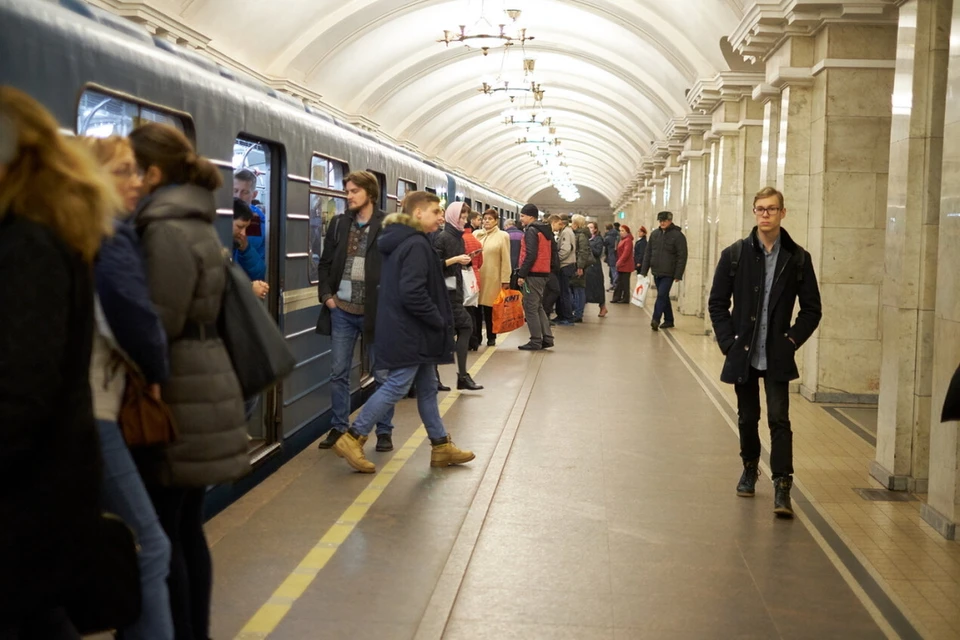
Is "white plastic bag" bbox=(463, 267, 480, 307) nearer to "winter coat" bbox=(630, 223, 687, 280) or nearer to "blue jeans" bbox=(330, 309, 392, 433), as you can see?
"blue jeans" bbox=(330, 309, 392, 433)

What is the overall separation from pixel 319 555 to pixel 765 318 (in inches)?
116

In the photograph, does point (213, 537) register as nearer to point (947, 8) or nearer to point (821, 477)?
point (821, 477)

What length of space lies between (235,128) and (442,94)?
27122 mm

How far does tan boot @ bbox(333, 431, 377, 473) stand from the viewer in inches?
290

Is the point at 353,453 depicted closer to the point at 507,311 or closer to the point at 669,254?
the point at 507,311

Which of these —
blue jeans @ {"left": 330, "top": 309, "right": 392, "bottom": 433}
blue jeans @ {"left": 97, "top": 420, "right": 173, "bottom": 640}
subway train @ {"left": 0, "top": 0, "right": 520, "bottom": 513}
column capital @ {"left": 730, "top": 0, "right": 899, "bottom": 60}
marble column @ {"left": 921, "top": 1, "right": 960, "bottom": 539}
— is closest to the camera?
blue jeans @ {"left": 97, "top": 420, "right": 173, "bottom": 640}

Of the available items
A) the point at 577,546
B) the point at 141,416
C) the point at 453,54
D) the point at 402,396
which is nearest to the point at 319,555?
the point at 577,546

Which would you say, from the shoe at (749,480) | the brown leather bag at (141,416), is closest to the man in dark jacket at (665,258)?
the shoe at (749,480)

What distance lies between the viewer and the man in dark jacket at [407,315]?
7102 mm

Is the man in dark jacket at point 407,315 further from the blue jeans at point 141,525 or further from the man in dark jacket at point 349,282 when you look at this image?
the blue jeans at point 141,525

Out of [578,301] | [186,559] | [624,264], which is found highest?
[624,264]

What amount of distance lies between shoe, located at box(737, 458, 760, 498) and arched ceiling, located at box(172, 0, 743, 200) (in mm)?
9984

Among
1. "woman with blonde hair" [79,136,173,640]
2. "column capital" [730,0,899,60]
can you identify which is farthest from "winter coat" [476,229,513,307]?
"woman with blonde hair" [79,136,173,640]

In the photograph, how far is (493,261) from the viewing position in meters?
13.7
